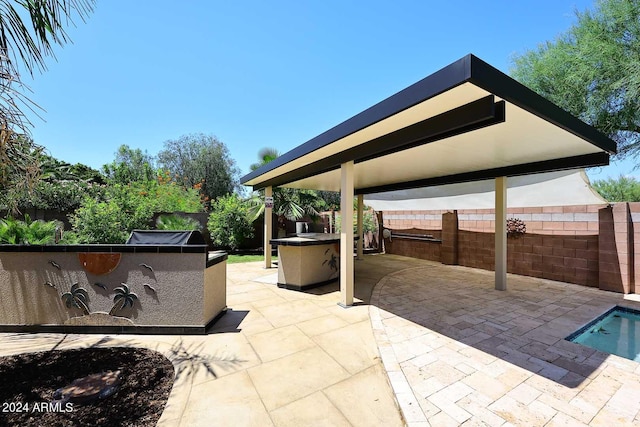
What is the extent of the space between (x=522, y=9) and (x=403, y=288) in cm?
726

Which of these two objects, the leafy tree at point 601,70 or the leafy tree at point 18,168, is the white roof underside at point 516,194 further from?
the leafy tree at point 18,168

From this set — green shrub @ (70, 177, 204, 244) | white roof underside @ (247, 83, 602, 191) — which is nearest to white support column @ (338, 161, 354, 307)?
white roof underside @ (247, 83, 602, 191)

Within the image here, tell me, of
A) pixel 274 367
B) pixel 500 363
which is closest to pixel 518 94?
pixel 500 363

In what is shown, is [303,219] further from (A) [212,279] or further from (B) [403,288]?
(A) [212,279]

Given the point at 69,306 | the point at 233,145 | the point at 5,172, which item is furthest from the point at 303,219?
the point at 233,145

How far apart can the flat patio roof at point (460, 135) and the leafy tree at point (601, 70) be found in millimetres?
4014

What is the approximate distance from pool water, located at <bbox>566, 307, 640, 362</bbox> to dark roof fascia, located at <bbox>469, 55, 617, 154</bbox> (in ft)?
9.32

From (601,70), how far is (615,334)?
6.92m

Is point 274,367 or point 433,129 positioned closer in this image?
point 274,367

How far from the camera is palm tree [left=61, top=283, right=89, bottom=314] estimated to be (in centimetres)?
350

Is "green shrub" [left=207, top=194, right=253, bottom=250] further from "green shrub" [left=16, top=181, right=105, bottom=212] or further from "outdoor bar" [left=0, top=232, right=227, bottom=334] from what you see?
"outdoor bar" [left=0, top=232, right=227, bottom=334]

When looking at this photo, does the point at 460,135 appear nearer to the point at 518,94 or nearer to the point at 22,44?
the point at 518,94

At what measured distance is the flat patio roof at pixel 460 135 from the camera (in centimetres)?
238

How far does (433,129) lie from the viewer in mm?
3066
